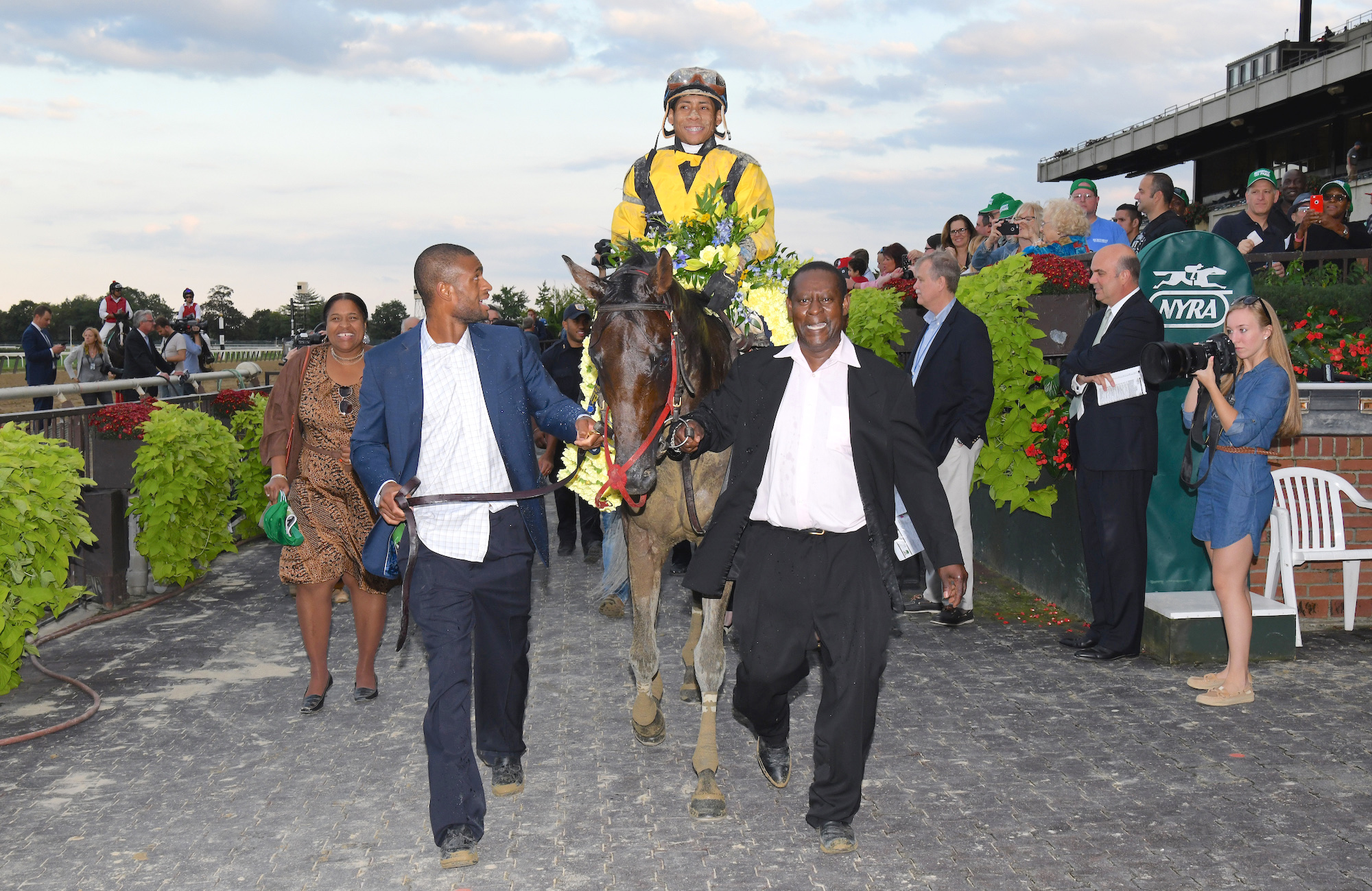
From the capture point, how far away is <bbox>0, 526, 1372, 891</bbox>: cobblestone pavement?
4391 mm

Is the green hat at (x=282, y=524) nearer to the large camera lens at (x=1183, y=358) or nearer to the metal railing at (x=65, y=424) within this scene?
the metal railing at (x=65, y=424)

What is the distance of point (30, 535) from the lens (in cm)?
648

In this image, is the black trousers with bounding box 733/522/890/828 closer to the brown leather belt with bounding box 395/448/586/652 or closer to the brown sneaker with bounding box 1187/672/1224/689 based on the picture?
the brown leather belt with bounding box 395/448/586/652

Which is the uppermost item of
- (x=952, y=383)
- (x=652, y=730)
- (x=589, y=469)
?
(x=952, y=383)

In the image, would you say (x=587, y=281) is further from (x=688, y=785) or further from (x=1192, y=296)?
(x=1192, y=296)

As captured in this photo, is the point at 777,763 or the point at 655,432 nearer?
the point at 655,432

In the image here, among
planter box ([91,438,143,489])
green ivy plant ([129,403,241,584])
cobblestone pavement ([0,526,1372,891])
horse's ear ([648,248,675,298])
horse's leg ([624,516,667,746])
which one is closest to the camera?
cobblestone pavement ([0,526,1372,891])

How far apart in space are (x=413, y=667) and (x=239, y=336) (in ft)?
231

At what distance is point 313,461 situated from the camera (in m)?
6.62

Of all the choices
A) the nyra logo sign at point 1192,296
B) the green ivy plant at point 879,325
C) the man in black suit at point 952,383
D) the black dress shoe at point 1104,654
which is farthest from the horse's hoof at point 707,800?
the green ivy plant at point 879,325

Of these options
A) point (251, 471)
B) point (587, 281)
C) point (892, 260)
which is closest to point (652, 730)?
point (587, 281)

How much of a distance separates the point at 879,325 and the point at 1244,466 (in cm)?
510

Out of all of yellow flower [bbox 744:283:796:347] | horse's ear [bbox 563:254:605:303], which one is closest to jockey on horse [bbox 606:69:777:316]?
yellow flower [bbox 744:283:796:347]

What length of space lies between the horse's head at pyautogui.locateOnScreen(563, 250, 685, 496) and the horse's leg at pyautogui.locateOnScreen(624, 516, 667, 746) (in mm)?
938
